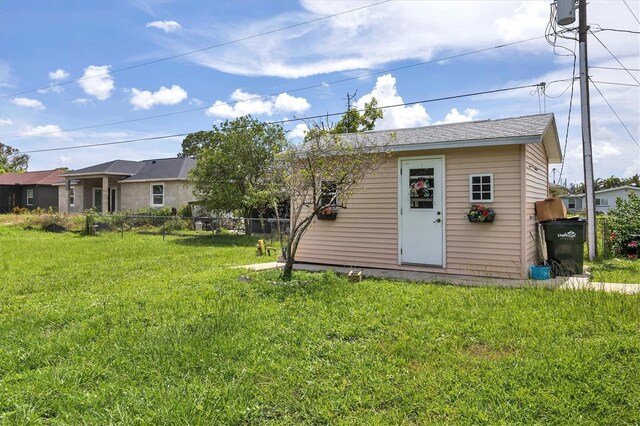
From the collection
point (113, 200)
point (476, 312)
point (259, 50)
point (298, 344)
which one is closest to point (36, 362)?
point (298, 344)

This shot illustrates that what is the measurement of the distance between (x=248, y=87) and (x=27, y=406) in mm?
17064

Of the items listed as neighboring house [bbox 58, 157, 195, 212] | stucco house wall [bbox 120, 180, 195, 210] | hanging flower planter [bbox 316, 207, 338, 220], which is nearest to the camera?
hanging flower planter [bbox 316, 207, 338, 220]

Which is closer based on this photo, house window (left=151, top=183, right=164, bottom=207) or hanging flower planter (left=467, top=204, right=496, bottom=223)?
hanging flower planter (left=467, top=204, right=496, bottom=223)

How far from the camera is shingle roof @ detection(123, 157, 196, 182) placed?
21.6 meters

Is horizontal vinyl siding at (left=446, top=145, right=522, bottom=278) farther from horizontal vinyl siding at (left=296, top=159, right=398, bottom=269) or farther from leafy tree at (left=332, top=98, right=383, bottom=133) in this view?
leafy tree at (left=332, top=98, right=383, bottom=133)

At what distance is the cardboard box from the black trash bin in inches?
6.3

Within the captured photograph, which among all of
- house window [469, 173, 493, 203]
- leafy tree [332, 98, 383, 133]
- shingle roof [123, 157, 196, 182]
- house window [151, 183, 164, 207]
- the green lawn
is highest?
leafy tree [332, 98, 383, 133]

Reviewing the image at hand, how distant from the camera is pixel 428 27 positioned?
34.3 ft

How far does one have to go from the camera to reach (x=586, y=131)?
30.4ft

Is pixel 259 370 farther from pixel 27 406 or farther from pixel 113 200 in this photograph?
pixel 113 200

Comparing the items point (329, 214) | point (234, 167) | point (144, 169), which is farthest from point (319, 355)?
point (144, 169)

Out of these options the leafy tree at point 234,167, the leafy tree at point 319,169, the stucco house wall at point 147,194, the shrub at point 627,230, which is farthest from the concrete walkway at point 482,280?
the stucco house wall at point 147,194

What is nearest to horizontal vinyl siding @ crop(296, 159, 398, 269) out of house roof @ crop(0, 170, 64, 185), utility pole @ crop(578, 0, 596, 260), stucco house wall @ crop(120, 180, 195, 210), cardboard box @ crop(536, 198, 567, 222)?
cardboard box @ crop(536, 198, 567, 222)

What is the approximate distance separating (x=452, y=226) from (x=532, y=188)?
1697 mm
